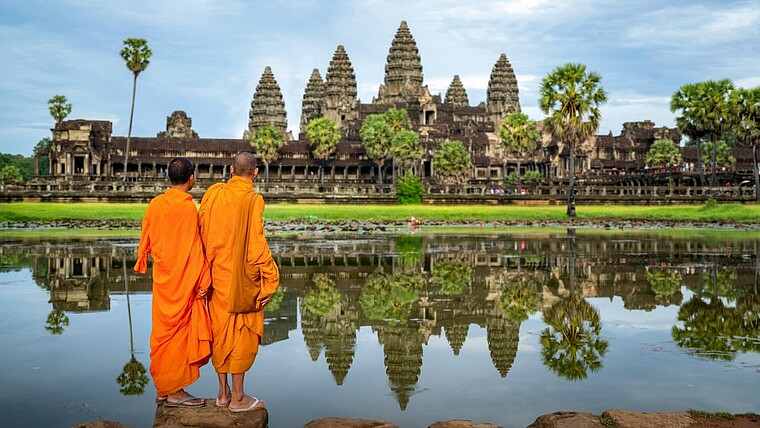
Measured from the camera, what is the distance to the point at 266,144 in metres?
84.7

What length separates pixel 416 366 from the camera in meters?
7.77

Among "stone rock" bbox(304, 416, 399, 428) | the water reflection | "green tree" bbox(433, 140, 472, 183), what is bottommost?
the water reflection

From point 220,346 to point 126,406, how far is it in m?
0.91

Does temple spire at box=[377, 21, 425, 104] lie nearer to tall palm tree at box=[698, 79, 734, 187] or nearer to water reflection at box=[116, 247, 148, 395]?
tall palm tree at box=[698, 79, 734, 187]

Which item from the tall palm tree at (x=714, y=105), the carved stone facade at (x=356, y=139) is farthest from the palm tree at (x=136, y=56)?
the tall palm tree at (x=714, y=105)

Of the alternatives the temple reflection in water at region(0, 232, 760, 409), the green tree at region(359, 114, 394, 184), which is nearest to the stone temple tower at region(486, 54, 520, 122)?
the green tree at region(359, 114, 394, 184)

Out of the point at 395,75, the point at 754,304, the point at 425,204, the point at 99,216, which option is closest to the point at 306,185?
the point at 425,204

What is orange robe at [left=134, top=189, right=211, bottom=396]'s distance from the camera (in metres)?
6.37

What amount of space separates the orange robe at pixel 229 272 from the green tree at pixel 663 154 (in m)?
91.2

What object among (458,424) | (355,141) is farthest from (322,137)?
(458,424)

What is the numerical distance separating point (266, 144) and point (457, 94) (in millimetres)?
55049

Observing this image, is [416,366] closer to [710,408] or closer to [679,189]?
[710,408]

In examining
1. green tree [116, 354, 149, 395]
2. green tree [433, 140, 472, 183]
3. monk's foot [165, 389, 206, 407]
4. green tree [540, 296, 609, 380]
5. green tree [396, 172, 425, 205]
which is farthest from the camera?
green tree [433, 140, 472, 183]

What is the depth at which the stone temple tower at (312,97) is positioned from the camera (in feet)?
421
